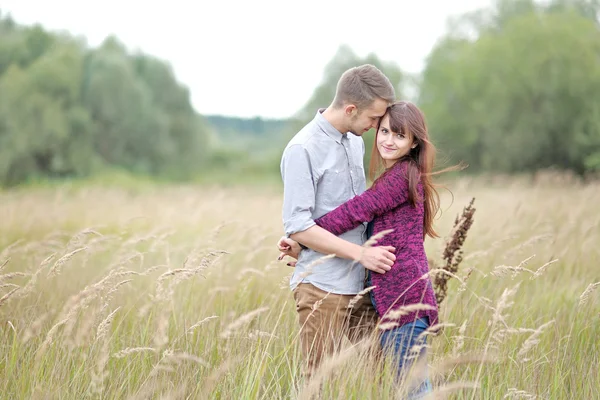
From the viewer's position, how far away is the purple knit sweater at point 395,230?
2.95m

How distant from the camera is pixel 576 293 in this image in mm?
5000

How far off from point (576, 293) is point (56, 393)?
4.05m

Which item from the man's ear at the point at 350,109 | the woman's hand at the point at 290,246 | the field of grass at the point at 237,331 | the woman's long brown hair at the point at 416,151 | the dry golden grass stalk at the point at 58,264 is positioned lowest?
the field of grass at the point at 237,331

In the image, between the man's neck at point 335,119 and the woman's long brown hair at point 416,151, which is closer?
the woman's long brown hair at point 416,151

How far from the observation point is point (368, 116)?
10.0 ft

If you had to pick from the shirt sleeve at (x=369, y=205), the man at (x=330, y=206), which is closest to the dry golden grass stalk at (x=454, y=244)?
the man at (x=330, y=206)

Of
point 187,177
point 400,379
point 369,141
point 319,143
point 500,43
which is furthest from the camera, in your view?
point 187,177

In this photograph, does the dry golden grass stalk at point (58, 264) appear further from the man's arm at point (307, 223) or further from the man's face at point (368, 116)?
the man's face at point (368, 116)

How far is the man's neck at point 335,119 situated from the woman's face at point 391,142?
187mm

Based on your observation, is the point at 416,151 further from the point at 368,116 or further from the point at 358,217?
the point at 358,217

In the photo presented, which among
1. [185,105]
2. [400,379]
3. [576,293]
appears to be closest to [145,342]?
[400,379]

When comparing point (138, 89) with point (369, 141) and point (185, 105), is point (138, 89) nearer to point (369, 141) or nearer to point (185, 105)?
point (185, 105)

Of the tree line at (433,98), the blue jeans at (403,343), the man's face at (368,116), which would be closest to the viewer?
the blue jeans at (403,343)

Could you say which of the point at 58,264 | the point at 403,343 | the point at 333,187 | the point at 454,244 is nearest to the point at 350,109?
the point at 333,187
